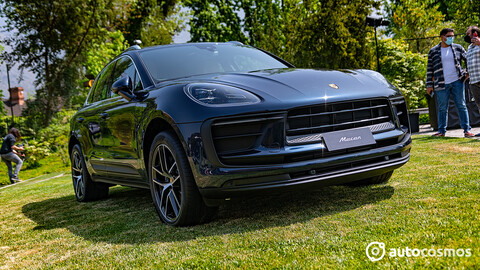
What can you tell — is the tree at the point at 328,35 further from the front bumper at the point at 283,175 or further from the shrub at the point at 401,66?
the front bumper at the point at 283,175

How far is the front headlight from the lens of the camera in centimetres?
353

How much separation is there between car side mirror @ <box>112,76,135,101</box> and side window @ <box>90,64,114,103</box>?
111 centimetres

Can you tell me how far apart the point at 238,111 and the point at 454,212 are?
1519 mm

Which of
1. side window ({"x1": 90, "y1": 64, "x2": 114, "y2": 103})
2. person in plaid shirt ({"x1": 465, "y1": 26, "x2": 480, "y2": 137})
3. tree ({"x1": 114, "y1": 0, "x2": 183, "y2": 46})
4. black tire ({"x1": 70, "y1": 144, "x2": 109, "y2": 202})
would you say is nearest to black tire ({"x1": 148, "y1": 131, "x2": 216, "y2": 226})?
side window ({"x1": 90, "y1": 64, "x2": 114, "y2": 103})

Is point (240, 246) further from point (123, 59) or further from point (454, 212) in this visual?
point (123, 59)

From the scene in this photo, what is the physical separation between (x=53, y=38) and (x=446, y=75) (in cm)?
1700

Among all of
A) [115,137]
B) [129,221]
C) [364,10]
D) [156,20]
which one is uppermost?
[156,20]

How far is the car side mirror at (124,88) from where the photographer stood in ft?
14.4

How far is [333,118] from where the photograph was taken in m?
3.62

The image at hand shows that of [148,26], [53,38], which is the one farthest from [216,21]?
[53,38]

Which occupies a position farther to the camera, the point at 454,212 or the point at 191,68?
the point at 191,68

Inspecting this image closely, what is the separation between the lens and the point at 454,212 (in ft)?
10.3

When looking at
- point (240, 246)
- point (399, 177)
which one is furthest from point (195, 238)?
point (399, 177)

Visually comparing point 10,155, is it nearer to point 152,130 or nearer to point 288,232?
point 152,130
